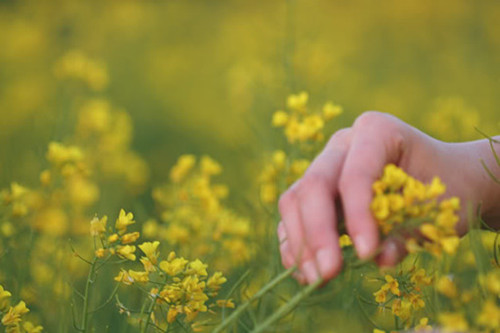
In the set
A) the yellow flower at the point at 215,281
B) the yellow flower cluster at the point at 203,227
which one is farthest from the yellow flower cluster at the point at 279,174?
the yellow flower at the point at 215,281

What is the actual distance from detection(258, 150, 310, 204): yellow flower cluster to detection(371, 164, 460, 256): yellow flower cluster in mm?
965

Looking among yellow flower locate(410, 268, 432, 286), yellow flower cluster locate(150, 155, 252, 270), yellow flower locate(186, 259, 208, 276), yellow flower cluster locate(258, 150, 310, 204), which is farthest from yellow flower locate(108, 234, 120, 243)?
yellow flower cluster locate(258, 150, 310, 204)

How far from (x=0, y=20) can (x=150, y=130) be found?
2.11 metres

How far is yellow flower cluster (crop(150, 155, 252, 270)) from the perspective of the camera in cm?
189

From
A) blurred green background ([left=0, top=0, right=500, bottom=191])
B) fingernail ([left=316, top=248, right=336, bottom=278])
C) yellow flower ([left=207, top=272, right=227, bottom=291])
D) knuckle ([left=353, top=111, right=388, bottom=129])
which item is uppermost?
knuckle ([left=353, top=111, right=388, bottom=129])

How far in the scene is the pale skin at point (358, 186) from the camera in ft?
3.07

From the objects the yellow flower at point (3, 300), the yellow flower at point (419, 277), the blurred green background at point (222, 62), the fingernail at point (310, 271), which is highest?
the fingernail at point (310, 271)

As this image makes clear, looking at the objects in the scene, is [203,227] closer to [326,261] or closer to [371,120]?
[371,120]

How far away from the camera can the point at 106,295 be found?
2188 mm

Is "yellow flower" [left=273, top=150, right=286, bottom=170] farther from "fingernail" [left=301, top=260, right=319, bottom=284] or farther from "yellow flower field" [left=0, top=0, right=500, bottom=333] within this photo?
"fingernail" [left=301, top=260, right=319, bottom=284]

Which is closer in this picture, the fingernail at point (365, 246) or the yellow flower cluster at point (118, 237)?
the fingernail at point (365, 246)

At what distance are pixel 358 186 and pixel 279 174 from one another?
40.6 inches

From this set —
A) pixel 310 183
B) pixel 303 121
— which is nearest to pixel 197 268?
pixel 310 183

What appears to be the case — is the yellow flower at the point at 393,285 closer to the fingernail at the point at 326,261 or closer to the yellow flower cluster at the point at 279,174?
the fingernail at the point at 326,261
